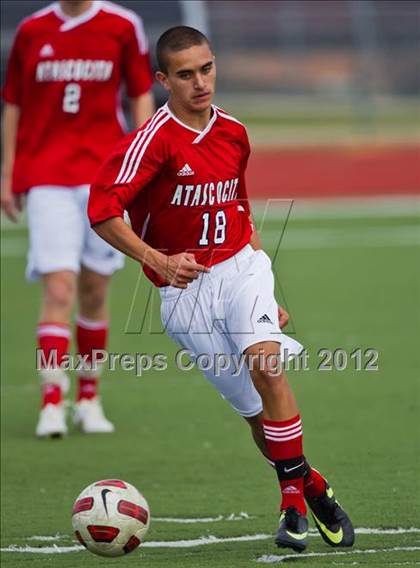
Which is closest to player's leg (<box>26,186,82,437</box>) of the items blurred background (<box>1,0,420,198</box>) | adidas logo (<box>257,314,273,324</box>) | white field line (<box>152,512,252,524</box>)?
white field line (<box>152,512,252,524</box>)

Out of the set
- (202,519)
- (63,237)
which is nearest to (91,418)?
(63,237)

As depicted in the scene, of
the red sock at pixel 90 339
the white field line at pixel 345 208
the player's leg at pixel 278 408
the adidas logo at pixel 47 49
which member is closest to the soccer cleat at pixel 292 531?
the player's leg at pixel 278 408

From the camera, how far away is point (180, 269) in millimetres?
5555

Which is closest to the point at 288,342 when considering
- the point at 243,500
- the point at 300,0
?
the point at 243,500

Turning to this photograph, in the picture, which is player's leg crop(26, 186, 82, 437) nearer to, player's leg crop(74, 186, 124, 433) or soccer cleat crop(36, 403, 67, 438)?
soccer cleat crop(36, 403, 67, 438)

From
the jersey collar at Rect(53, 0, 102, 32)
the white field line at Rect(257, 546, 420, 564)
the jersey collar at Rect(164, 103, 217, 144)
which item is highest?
the jersey collar at Rect(164, 103, 217, 144)

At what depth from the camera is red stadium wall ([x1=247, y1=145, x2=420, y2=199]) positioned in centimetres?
2192

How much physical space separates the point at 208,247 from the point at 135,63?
9.26ft

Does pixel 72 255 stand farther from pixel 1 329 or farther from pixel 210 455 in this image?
pixel 1 329

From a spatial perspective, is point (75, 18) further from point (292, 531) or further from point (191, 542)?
point (292, 531)

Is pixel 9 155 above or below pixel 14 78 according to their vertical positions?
below

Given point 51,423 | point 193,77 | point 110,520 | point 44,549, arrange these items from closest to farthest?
point 110,520 < point 193,77 < point 44,549 < point 51,423

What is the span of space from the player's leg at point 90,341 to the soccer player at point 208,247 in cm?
250

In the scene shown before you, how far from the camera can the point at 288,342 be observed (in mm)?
5816
